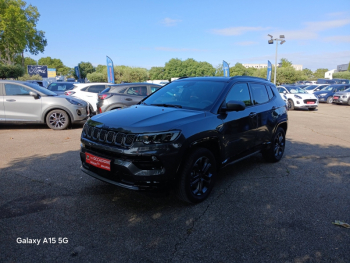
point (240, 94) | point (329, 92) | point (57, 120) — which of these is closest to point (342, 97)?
point (329, 92)

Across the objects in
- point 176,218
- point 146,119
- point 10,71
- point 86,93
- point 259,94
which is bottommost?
point 176,218

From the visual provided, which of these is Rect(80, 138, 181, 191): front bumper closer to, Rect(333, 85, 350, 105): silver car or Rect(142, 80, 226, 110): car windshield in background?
Rect(142, 80, 226, 110): car windshield in background

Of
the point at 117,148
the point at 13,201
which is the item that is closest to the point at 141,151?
the point at 117,148

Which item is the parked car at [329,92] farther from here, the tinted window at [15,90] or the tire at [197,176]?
the tire at [197,176]

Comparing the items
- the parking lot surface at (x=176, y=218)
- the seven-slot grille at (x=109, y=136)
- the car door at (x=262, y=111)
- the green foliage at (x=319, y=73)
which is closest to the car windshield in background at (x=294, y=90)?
the parking lot surface at (x=176, y=218)

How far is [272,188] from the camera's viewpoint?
4.41 m

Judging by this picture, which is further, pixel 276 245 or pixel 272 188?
A: pixel 272 188

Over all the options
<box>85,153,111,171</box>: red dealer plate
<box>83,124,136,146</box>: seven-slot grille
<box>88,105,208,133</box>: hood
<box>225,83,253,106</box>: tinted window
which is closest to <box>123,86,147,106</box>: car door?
<box>225,83,253,106</box>: tinted window

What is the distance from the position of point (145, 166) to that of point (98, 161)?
690mm

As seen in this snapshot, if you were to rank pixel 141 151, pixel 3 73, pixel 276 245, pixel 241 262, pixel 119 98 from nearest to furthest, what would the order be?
pixel 241 262, pixel 276 245, pixel 141 151, pixel 119 98, pixel 3 73

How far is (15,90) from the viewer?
9.07m

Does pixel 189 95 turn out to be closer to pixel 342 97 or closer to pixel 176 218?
pixel 176 218

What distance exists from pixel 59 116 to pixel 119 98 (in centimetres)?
212

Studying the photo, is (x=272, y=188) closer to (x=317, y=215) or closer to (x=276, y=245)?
(x=317, y=215)
